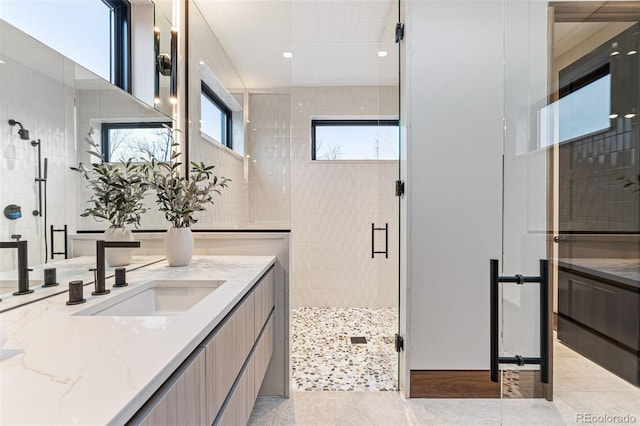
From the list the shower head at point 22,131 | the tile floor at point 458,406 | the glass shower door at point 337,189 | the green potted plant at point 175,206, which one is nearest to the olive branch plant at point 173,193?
the green potted plant at point 175,206

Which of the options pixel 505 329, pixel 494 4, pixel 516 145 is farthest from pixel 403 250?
pixel 494 4

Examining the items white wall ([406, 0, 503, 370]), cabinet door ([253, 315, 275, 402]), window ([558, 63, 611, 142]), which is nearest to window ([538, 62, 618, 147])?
window ([558, 63, 611, 142])

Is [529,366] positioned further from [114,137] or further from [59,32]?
[59,32]

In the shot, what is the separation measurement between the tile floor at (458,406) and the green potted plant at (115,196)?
1.23 metres

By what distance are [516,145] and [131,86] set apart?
5.67 feet

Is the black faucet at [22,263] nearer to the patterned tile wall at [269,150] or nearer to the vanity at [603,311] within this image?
the patterned tile wall at [269,150]

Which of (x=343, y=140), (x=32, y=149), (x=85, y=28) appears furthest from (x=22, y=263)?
(x=343, y=140)

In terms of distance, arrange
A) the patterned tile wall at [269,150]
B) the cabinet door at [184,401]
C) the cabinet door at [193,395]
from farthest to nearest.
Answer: the patterned tile wall at [269,150]
the cabinet door at [193,395]
the cabinet door at [184,401]

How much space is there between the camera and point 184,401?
70 centimetres

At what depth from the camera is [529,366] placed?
1073 mm

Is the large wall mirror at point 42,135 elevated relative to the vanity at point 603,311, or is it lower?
elevated

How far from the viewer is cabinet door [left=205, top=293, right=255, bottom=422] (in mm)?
875

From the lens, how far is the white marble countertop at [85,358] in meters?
0.46

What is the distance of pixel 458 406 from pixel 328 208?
7.63 ft
